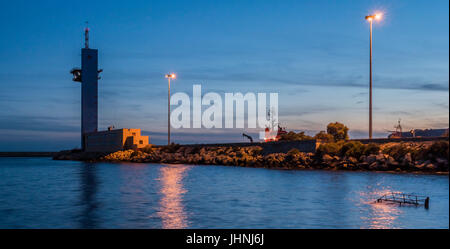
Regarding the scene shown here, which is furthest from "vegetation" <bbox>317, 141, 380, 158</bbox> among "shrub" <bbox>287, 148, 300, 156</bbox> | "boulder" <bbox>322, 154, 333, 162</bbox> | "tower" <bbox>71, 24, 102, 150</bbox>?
"tower" <bbox>71, 24, 102, 150</bbox>

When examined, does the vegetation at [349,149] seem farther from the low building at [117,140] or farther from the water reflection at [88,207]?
the low building at [117,140]

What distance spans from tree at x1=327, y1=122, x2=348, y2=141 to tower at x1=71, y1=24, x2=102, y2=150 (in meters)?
81.3

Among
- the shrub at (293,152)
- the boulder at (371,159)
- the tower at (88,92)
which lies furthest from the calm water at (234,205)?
the tower at (88,92)

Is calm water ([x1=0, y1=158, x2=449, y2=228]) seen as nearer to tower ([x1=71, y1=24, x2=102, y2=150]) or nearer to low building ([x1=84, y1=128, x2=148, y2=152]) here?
low building ([x1=84, y1=128, x2=148, y2=152])

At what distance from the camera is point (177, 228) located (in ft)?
57.7

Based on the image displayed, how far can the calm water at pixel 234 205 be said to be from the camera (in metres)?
18.6

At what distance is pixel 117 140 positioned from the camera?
10162 centimetres

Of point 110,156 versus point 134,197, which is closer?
point 134,197

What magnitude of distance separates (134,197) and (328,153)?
1023 inches

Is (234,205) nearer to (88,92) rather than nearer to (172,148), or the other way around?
(172,148)

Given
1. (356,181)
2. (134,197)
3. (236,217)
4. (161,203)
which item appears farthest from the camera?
(356,181)
